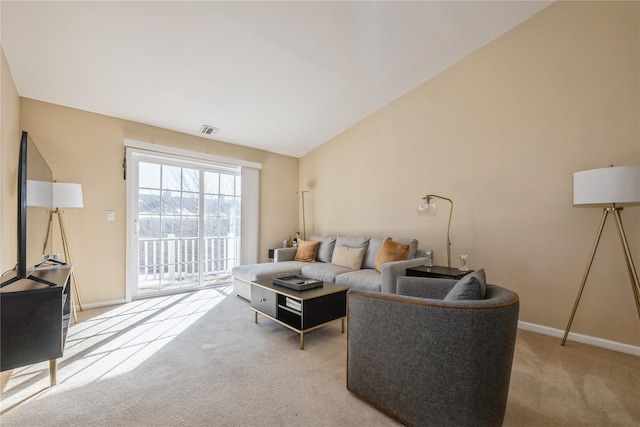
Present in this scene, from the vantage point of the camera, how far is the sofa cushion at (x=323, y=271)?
3.32m

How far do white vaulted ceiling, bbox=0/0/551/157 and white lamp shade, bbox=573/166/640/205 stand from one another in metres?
1.73

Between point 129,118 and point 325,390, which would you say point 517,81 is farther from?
point 129,118

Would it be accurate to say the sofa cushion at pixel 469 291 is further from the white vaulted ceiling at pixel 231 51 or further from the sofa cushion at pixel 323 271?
the white vaulted ceiling at pixel 231 51

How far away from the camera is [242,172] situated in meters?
4.66

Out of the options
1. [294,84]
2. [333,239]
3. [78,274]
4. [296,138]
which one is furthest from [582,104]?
[78,274]


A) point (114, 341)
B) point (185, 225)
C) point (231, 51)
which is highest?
point (231, 51)

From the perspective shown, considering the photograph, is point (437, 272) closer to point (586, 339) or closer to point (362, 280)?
point (362, 280)

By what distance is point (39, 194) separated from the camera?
2.17 metres

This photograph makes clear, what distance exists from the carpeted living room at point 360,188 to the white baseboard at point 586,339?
16mm

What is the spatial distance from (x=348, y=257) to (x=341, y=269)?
252mm

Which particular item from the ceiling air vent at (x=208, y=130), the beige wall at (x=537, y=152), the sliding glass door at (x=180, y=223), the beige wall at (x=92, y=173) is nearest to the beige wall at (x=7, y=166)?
the beige wall at (x=92, y=173)

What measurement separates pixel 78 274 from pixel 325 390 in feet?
10.6

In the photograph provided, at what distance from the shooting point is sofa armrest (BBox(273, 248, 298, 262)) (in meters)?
4.28

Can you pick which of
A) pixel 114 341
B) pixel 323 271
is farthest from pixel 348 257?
pixel 114 341
